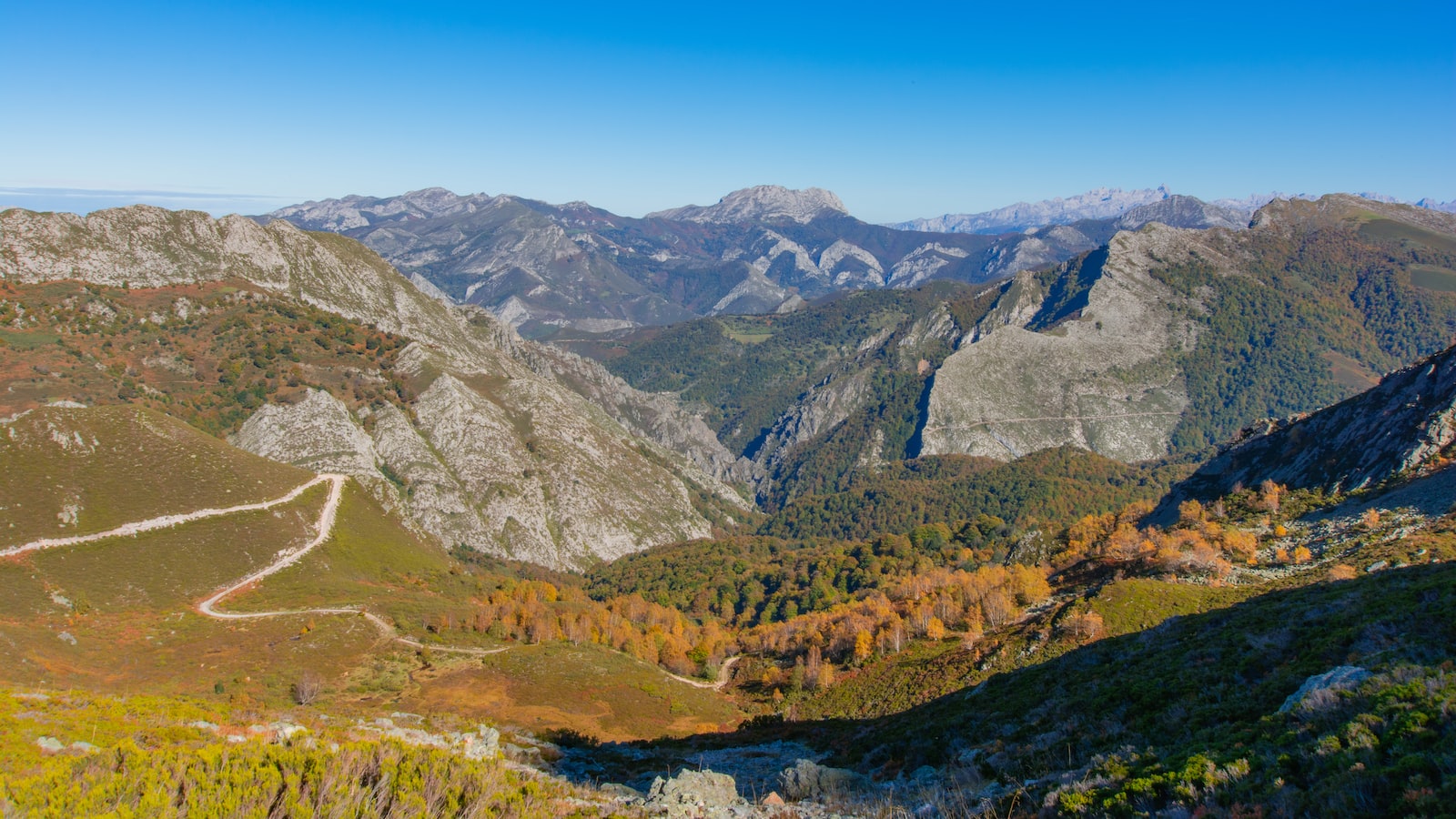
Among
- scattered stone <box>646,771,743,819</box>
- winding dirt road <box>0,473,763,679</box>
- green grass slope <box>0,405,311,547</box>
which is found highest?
scattered stone <box>646,771,743,819</box>

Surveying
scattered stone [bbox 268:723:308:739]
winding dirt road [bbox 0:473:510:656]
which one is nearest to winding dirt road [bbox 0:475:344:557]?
winding dirt road [bbox 0:473:510:656]

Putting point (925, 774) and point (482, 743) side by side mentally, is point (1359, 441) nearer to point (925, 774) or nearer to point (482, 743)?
point (925, 774)

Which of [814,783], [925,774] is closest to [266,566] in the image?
[814,783]

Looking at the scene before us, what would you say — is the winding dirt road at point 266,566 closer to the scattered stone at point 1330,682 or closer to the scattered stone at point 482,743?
A: the scattered stone at point 482,743

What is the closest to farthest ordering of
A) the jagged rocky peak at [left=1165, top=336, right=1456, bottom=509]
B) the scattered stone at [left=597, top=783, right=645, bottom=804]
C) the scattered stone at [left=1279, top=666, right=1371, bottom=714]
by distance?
the scattered stone at [left=1279, top=666, right=1371, bottom=714]
the scattered stone at [left=597, top=783, right=645, bottom=804]
the jagged rocky peak at [left=1165, top=336, right=1456, bottom=509]

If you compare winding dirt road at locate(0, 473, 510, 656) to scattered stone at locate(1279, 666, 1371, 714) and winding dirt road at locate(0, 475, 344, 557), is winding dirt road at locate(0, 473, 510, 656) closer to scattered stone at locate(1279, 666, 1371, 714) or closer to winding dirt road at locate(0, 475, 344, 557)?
winding dirt road at locate(0, 475, 344, 557)

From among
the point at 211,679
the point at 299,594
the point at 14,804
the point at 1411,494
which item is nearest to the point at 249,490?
the point at 299,594

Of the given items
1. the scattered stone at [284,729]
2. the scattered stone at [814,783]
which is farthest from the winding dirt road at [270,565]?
the scattered stone at [814,783]
